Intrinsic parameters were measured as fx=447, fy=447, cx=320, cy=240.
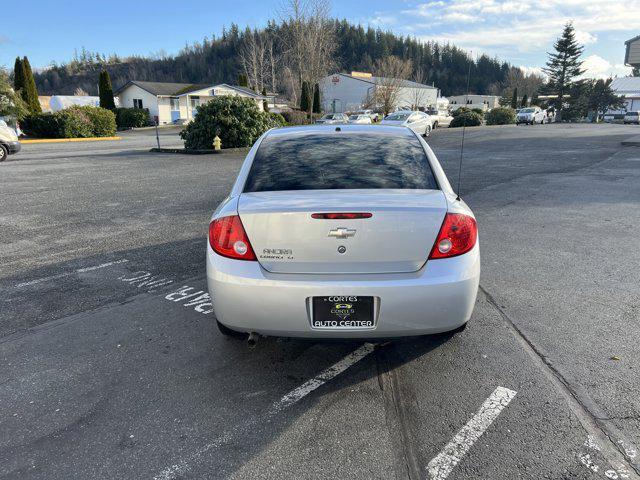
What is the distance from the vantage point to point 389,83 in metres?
43.9

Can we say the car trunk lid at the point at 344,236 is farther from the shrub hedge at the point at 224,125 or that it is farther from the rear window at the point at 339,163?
the shrub hedge at the point at 224,125

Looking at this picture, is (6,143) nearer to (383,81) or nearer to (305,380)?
(305,380)

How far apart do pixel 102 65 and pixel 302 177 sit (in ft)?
571

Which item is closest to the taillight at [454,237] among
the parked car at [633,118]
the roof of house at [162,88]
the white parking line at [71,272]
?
the white parking line at [71,272]

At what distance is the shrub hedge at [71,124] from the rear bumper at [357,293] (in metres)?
30.8

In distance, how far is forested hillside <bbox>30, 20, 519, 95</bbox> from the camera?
137 meters

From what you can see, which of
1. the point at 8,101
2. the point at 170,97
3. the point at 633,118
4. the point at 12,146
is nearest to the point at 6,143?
the point at 12,146

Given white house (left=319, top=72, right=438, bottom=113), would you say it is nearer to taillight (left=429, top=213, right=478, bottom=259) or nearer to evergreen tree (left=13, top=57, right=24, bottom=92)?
evergreen tree (left=13, top=57, right=24, bottom=92)

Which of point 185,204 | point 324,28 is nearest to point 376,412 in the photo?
point 185,204

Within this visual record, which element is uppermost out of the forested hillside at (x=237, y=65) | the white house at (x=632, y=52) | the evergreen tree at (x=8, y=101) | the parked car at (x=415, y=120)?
the forested hillside at (x=237, y=65)

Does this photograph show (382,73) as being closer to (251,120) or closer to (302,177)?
(251,120)

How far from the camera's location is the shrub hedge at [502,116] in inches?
1636

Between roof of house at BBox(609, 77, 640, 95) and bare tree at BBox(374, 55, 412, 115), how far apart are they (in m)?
47.6

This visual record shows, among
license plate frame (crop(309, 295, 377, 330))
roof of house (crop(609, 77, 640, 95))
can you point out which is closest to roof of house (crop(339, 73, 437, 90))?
roof of house (crop(609, 77, 640, 95))
